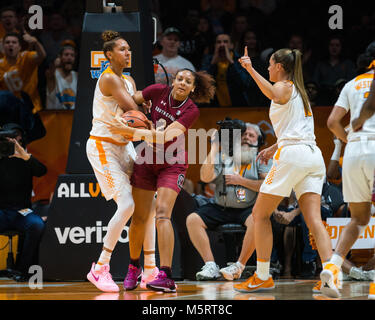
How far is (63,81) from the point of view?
923cm

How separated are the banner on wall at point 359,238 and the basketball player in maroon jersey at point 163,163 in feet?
7.22

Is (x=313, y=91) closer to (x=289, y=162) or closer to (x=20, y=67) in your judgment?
(x=289, y=162)

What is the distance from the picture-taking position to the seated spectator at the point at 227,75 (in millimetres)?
8867

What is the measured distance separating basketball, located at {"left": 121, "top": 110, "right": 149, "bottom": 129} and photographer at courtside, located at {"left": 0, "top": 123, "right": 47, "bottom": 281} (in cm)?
218

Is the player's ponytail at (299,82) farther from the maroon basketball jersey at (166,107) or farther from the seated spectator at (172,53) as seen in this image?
the seated spectator at (172,53)

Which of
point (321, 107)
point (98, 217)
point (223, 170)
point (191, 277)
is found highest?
point (321, 107)

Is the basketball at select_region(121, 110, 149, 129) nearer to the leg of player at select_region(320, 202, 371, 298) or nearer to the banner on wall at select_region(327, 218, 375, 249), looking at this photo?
the leg of player at select_region(320, 202, 371, 298)

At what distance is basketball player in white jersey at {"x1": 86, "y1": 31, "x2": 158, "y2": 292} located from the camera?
18.6ft

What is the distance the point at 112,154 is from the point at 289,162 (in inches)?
62.7

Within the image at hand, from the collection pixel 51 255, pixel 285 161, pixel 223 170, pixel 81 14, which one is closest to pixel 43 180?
pixel 51 255

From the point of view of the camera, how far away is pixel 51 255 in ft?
22.6

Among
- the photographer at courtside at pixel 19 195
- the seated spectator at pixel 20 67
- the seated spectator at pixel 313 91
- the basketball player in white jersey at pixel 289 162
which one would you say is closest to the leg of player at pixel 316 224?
the basketball player in white jersey at pixel 289 162
